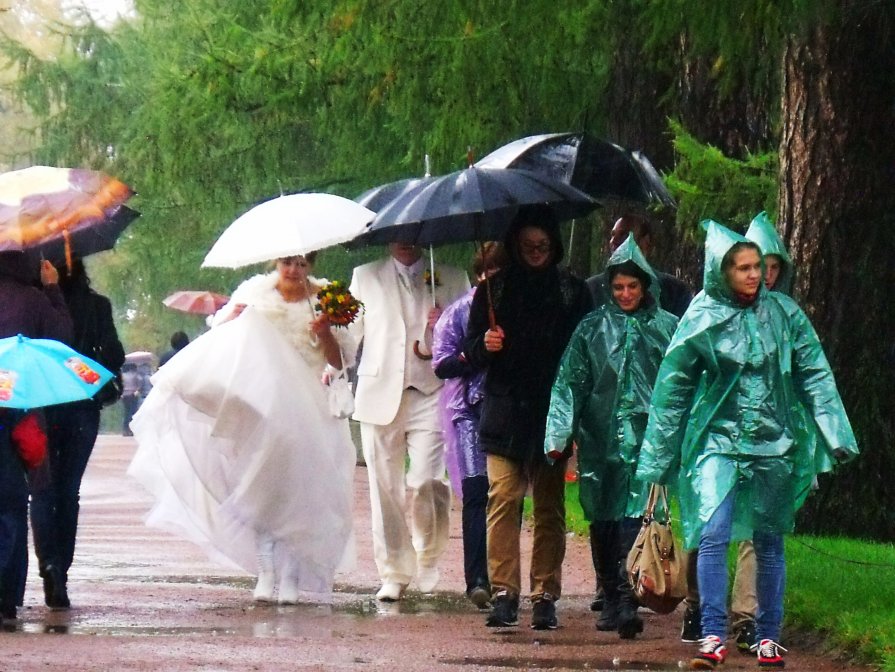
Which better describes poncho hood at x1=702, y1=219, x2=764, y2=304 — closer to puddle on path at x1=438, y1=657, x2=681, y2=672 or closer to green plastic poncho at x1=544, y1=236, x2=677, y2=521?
green plastic poncho at x1=544, y1=236, x2=677, y2=521

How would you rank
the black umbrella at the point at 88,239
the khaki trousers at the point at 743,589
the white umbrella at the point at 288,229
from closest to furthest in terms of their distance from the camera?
the khaki trousers at the point at 743,589 → the white umbrella at the point at 288,229 → the black umbrella at the point at 88,239

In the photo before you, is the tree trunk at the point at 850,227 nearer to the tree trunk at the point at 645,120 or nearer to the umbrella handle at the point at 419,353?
the umbrella handle at the point at 419,353

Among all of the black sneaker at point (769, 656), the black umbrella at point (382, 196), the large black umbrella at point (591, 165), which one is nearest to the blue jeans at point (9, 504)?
the black umbrella at point (382, 196)

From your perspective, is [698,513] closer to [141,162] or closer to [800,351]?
[800,351]

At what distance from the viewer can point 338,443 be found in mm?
10711

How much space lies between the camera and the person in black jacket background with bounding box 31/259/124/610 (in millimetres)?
10000

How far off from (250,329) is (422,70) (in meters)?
5.47

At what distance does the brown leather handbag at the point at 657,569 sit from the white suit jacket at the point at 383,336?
2833 millimetres

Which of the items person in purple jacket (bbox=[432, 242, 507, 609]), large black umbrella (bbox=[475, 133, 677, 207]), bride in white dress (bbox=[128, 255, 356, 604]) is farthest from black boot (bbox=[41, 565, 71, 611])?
large black umbrella (bbox=[475, 133, 677, 207])

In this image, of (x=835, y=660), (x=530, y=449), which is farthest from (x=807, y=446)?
(x=530, y=449)

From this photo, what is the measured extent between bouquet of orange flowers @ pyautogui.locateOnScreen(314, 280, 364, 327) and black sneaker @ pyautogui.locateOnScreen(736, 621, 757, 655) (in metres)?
2.76

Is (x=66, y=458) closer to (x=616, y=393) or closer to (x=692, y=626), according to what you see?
(x=616, y=393)

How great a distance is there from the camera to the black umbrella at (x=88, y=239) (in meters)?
10.0

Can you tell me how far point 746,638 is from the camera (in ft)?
27.6
